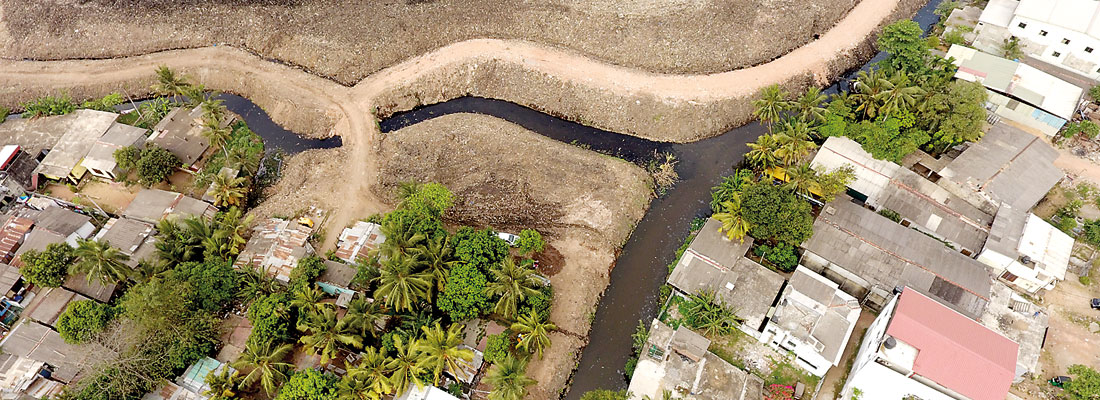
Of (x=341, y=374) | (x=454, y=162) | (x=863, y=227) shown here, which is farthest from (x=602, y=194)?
(x=341, y=374)

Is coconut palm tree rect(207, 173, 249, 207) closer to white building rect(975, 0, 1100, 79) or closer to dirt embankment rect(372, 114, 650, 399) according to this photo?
dirt embankment rect(372, 114, 650, 399)

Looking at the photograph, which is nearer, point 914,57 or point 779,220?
point 779,220

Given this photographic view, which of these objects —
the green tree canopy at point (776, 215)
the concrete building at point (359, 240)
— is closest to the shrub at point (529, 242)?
the concrete building at point (359, 240)

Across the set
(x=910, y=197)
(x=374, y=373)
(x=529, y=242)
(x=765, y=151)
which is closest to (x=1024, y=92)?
(x=910, y=197)

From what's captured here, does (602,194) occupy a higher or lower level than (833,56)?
lower

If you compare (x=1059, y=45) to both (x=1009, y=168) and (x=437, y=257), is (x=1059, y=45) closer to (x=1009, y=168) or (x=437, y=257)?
(x=1009, y=168)

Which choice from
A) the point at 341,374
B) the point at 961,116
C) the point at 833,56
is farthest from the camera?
the point at 833,56

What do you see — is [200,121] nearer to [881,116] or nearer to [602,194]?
[602,194]

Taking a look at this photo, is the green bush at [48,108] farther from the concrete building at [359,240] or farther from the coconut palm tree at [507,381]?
the coconut palm tree at [507,381]
